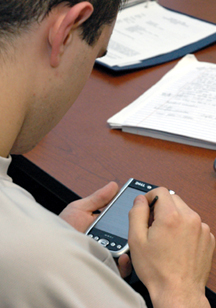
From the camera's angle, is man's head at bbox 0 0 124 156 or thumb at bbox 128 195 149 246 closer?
man's head at bbox 0 0 124 156

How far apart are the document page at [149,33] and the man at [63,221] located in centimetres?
52

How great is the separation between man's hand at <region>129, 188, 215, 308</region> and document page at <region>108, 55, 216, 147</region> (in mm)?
236

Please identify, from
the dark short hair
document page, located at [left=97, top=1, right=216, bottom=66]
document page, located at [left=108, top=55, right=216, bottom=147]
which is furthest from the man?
document page, located at [left=97, top=1, right=216, bottom=66]

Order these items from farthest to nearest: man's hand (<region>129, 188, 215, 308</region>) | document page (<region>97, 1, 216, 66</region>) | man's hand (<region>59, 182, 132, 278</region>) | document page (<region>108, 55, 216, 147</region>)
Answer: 1. document page (<region>97, 1, 216, 66</region>)
2. document page (<region>108, 55, 216, 147</region>)
3. man's hand (<region>59, 182, 132, 278</region>)
4. man's hand (<region>129, 188, 215, 308</region>)

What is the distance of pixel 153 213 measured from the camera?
566 mm

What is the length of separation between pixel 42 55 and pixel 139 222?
0.26m

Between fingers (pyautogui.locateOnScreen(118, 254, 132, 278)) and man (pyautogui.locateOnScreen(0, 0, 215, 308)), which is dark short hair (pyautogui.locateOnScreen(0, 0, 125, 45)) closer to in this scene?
man (pyautogui.locateOnScreen(0, 0, 215, 308))

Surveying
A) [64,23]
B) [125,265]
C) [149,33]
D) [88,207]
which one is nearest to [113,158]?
[88,207]

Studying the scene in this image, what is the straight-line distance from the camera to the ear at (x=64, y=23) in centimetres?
40

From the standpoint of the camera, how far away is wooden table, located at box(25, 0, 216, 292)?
646 mm

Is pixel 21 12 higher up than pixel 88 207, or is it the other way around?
pixel 21 12

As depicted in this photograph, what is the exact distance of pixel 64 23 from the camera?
15.8 inches

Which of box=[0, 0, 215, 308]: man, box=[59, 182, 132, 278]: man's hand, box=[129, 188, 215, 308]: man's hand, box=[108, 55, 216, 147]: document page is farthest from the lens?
box=[108, 55, 216, 147]: document page

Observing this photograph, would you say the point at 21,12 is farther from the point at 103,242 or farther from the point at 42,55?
the point at 103,242
